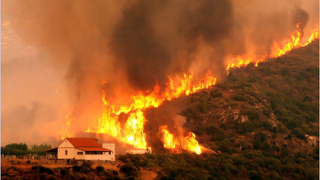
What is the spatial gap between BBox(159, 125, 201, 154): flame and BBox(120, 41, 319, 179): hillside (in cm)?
245

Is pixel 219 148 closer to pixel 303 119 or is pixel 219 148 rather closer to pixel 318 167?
pixel 318 167

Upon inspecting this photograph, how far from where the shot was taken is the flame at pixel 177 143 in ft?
391

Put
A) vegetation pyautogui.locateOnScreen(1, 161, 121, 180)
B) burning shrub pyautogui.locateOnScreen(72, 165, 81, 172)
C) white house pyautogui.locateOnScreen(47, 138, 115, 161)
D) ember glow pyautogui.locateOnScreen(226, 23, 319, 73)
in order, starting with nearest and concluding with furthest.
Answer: vegetation pyautogui.locateOnScreen(1, 161, 121, 180) < burning shrub pyautogui.locateOnScreen(72, 165, 81, 172) < white house pyautogui.locateOnScreen(47, 138, 115, 161) < ember glow pyautogui.locateOnScreen(226, 23, 319, 73)

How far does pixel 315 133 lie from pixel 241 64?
1763 inches

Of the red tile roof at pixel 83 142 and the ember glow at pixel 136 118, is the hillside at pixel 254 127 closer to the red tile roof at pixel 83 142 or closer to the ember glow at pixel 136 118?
the ember glow at pixel 136 118

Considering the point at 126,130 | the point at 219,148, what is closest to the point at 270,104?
the point at 219,148

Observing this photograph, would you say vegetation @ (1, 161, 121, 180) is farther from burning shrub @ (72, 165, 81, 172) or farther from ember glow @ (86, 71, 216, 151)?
ember glow @ (86, 71, 216, 151)

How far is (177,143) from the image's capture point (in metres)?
120

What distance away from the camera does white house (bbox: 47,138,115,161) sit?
98875 millimetres

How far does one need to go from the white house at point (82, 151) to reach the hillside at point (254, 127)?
353cm

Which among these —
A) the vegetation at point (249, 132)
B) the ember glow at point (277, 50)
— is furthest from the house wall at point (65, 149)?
the ember glow at point (277, 50)

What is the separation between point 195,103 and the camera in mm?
142000

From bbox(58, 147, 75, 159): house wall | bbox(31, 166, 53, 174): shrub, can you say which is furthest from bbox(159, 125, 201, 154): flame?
bbox(31, 166, 53, 174): shrub

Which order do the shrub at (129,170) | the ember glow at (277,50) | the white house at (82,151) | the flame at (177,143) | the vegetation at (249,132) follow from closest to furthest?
the shrub at (129,170)
the white house at (82,151)
the vegetation at (249,132)
the flame at (177,143)
the ember glow at (277,50)
